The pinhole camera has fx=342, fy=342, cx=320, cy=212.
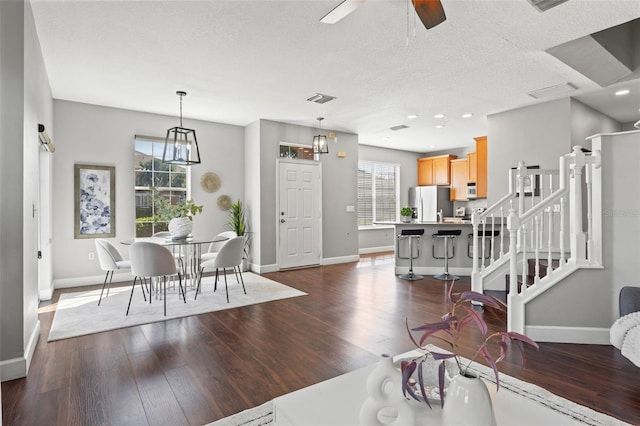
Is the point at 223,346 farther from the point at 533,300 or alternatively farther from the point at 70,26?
the point at 70,26

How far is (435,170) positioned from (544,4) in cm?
728

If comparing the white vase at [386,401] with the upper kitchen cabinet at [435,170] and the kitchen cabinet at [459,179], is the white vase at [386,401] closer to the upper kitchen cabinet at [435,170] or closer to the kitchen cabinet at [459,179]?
the kitchen cabinet at [459,179]

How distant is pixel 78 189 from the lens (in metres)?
5.25

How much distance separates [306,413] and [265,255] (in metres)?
5.16

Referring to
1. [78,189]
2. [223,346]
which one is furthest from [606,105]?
[78,189]

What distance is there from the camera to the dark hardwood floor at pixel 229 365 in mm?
2076

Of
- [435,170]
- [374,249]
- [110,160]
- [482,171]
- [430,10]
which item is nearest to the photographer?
[430,10]

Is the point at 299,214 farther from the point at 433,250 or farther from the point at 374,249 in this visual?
the point at 374,249

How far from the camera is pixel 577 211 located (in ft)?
10.3

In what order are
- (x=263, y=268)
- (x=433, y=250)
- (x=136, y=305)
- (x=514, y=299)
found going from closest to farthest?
(x=514, y=299)
(x=136, y=305)
(x=433, y=250)
(x=263, y=268)

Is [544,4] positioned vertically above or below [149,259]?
above

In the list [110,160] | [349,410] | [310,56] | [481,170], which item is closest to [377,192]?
[481,170]

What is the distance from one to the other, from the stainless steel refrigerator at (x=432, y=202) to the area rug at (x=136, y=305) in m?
5.70

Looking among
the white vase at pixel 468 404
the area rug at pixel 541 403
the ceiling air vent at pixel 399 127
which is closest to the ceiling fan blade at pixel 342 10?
the white vase at pixel 468 404
